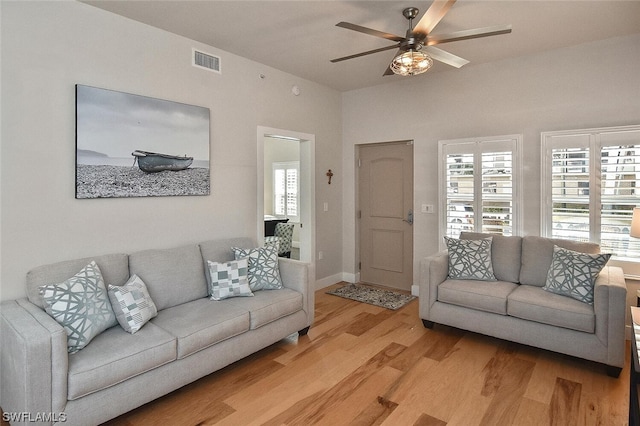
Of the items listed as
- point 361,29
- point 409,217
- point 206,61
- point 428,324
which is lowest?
point 428,324

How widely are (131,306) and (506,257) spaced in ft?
11.1

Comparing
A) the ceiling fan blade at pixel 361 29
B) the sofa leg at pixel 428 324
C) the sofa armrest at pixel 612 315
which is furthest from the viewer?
the sofa leg at pixel 428 324

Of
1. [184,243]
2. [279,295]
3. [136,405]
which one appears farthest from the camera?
[184,243]

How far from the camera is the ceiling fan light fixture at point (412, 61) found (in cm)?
274

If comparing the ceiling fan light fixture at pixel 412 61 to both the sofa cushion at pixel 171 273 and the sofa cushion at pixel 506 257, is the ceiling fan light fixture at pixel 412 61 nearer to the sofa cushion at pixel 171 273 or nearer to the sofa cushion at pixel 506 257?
the sofa cushion at pixel 506 257

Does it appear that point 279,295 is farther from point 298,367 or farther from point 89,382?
point 89,382

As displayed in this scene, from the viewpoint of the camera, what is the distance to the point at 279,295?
329 centimetres

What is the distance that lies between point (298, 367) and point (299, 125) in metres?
2.98

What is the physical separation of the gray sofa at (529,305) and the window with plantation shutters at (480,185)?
0.30 m

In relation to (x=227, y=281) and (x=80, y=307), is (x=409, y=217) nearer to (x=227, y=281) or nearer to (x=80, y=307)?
(x=227, y=281)

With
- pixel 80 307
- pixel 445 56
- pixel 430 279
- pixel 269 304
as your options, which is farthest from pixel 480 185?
pixel 80 307

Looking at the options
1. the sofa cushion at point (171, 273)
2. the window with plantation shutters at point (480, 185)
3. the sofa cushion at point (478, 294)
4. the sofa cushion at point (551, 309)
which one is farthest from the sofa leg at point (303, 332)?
the window with plantation shutters at point (480, 185)

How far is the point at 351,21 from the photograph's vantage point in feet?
10.3

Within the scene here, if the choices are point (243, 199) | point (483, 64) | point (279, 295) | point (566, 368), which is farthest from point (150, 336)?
point (483, 64)
